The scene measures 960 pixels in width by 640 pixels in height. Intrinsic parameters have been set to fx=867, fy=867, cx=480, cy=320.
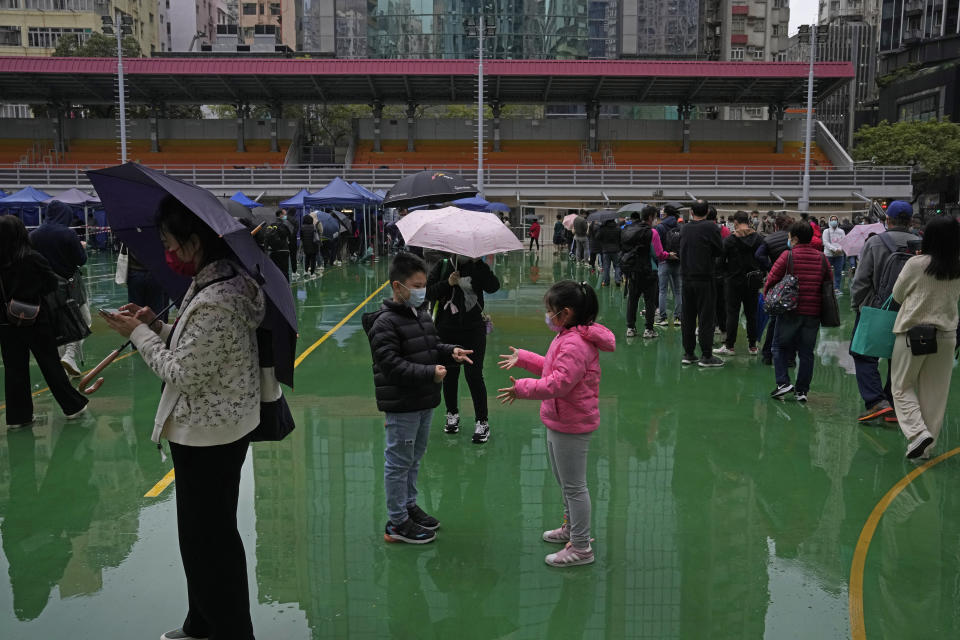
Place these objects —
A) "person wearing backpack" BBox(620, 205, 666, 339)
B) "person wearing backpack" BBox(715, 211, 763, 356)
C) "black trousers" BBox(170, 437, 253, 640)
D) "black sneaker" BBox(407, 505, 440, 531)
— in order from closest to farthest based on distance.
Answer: "black trousers" BBox(170, 437, 253, 640), "black sneaker" BBox(407, 505, 440, 531), "person wearing backpack" BBox(715, 211, 763, 356), "person wearing backpack" BBox(620, 205, 666, 339)

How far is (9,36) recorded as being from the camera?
203ft

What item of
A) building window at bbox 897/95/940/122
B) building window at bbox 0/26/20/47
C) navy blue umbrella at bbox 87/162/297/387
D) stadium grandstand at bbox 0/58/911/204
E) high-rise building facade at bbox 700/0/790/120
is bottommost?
navy blue umbrella at bbox 87/162/297/387

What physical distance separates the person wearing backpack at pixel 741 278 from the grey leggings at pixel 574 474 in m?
6.43

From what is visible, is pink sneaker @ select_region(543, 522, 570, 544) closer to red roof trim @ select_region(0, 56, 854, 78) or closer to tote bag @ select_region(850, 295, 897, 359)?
tote bag @ select_region(850, 295, 897, 359)

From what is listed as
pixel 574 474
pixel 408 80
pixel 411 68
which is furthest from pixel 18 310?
pixel 408 80

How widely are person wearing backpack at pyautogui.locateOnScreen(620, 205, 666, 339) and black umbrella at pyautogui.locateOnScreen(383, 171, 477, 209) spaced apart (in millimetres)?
2526

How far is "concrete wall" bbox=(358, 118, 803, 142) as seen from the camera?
1741 inches

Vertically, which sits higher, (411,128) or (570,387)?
(411,128)

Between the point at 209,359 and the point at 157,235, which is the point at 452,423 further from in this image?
the point at 209,359

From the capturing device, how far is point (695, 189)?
3816cm

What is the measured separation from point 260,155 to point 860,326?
38723 millimetres

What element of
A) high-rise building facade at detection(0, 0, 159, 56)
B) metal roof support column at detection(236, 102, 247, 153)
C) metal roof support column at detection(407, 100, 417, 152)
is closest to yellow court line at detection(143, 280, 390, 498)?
metal roof support column at detection(407, 100, 417, 152)

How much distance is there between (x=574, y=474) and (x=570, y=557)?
45cm

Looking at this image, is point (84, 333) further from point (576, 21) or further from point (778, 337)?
point (576, 21)
